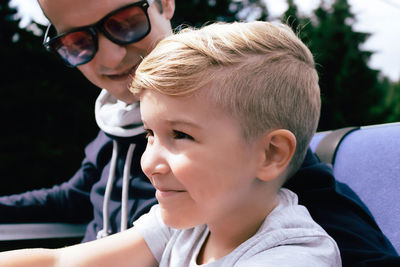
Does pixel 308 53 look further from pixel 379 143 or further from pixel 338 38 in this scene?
pixel 338 38

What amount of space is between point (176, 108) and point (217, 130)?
0.08 metres

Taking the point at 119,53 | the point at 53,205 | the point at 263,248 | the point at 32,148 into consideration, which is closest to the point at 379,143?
the point at 263,248

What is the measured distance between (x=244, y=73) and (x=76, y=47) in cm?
67

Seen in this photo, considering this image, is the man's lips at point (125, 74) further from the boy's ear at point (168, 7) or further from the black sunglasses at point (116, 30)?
the boy's ear at point (168, 7)

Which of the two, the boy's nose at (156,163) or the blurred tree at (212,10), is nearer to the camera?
the boy's nose at (156,163)

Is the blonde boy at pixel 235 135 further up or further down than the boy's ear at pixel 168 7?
further down

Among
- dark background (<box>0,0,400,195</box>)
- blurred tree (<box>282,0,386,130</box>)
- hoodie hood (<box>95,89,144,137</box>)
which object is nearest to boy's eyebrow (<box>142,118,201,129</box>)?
hoodie hood (<box>95,89,144,137</box>)

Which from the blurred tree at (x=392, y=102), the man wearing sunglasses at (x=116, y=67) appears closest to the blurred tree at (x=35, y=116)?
the man wearing sunglasses at (x=116, y=67)

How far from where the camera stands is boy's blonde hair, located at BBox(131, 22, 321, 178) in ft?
2.45

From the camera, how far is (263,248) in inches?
28.3

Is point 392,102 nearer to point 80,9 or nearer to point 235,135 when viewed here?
point 80,9

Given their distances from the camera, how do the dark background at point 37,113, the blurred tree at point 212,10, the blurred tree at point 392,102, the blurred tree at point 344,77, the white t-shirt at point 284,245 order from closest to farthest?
the white t-shirt at point 284,245, the dark background at point 37,113, the blurred tree at point 212,10, the blurred tree at point 344,77, the blurred tree at point 392,102

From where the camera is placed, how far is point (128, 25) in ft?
3.84

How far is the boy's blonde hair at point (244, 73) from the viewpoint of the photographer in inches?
29.4
